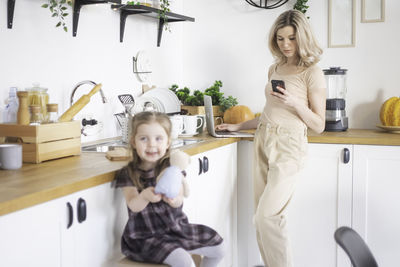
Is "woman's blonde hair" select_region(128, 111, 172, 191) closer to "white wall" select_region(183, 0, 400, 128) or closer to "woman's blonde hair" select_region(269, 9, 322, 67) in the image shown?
"woman's blonde hair" select_region(269, 9, 322, 67)

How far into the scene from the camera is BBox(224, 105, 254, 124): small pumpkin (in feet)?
9.88

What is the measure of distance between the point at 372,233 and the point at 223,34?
1.62 metres

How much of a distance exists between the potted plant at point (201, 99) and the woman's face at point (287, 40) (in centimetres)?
87

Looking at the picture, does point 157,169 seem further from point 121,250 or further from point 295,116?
point 295,116

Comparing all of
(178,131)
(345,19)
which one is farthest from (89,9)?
(345,19)

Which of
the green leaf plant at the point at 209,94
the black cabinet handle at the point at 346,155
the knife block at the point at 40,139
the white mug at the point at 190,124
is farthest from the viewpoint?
the green leaf plant at the point at 209,94

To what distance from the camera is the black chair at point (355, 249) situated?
87cm

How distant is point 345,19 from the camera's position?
2992 mm

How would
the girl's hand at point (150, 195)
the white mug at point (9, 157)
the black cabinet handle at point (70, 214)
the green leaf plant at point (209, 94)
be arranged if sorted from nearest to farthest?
the black cabinet handle at point (70, 214) → the girl's hand at point (150, 195) → the white mug at point (9, 157) → the green leaf plant at point (209, 94)

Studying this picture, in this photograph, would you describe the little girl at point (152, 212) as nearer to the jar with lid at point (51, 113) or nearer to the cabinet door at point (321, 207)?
the jar with lid at point (51, 113)

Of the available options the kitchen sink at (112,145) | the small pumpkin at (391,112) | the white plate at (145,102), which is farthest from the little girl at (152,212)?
the small pumpkin at (391,112)

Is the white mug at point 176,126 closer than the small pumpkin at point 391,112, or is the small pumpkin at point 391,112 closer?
the white mug at point 176,126

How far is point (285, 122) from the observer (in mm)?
2242

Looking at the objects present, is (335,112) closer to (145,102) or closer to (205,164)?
(205,164)
